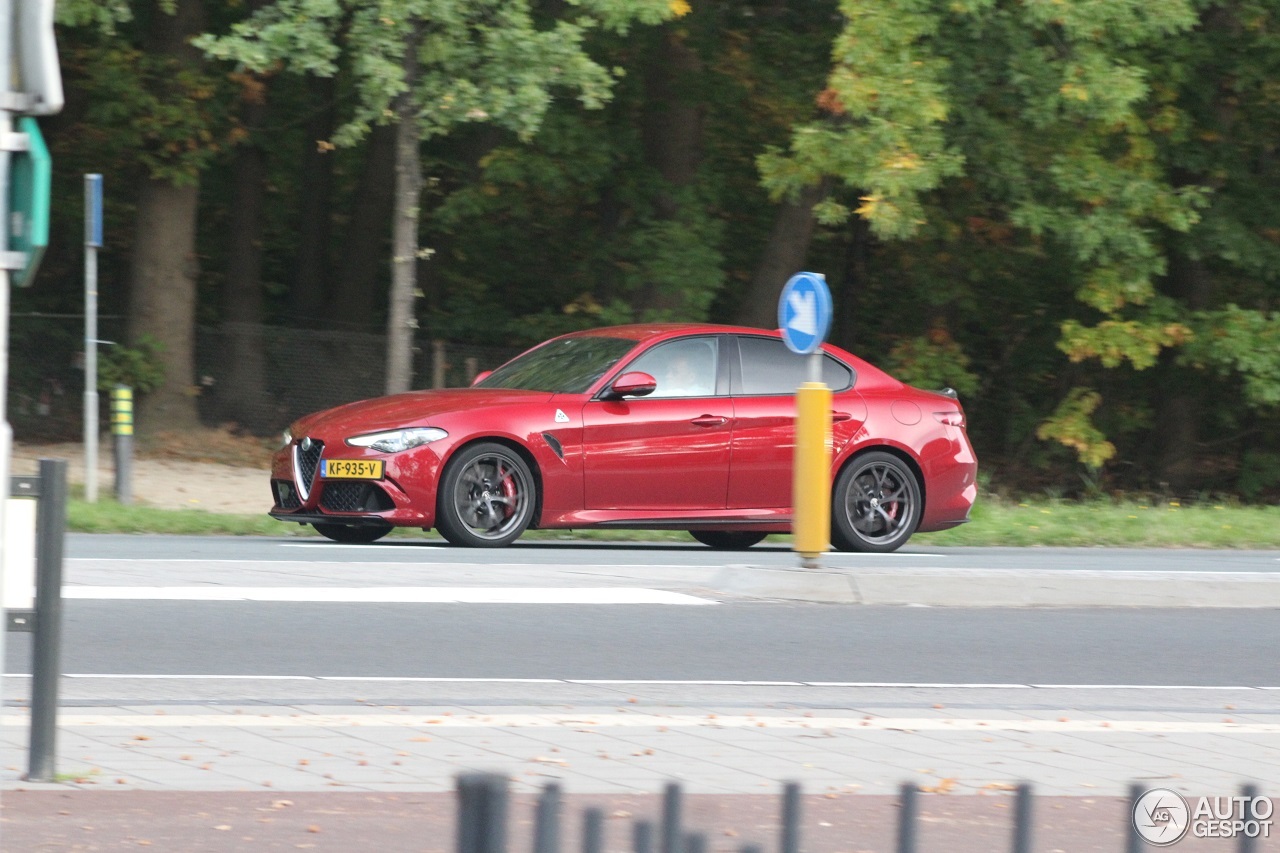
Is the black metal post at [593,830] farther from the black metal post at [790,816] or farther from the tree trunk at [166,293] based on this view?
the tree trunk at [166,293]

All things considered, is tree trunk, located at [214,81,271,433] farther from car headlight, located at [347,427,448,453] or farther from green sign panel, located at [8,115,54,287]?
green sign panel, located at [8,115,54,287]

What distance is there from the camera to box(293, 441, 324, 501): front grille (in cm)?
1273

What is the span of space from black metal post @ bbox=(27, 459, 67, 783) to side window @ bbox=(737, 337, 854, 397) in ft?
27.2

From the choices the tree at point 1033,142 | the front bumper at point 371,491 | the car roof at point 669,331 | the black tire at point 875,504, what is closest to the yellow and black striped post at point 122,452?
the front bumper at point 371,491

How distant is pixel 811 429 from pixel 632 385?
2.51 metres

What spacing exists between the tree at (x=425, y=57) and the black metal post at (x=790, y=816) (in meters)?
15.4

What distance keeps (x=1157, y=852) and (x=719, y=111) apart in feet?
77.9

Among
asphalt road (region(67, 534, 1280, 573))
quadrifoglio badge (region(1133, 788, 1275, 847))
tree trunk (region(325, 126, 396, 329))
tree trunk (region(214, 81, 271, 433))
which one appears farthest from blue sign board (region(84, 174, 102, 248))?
quadrifoglio badge (region(1133, 788, 1275, 847))

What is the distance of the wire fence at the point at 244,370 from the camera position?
23250mm

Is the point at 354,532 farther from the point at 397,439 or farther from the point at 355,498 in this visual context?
the point at 397,439

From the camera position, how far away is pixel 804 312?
1112 centimetres

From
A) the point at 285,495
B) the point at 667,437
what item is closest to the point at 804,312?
the point at 667,437

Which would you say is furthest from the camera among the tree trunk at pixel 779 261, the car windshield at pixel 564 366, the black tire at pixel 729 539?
the tree trunk at pixel 779 261

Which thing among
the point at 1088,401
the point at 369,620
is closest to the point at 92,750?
the point at 369,620
